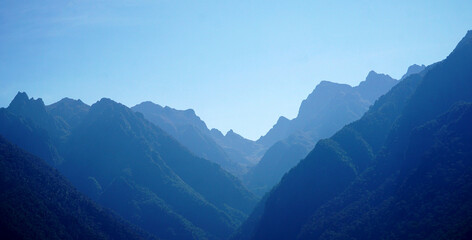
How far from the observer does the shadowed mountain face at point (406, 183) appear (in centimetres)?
11769

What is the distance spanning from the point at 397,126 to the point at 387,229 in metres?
75.5

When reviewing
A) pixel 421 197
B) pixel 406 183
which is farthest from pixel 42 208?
pixel 421 197

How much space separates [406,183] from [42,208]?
156689mm

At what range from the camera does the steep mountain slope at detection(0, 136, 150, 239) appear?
13700 centimetres

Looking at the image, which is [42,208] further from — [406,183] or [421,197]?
[421,197]

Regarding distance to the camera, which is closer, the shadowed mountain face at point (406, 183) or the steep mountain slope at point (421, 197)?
the steep mountain slope at point (421, 197)

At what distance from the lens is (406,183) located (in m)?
142

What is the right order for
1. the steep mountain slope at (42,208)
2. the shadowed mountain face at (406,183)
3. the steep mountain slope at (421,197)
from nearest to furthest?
1. the steep mountain slope at (421,197)
2. the shadowed mountain face at (406,183)
3. the steep mountain slope at (42,208)

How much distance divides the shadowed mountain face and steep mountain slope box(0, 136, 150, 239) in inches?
3384

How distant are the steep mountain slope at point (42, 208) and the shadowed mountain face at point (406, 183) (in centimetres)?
8597

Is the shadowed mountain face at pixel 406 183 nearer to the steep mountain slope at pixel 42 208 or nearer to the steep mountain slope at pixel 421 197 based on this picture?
the steep mountain slope at pixel 421 197

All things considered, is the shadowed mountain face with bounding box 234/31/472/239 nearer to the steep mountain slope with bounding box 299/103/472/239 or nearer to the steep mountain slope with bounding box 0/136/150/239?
the steep mountain slope with bounding box 299/103/472/239

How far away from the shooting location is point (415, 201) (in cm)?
12862

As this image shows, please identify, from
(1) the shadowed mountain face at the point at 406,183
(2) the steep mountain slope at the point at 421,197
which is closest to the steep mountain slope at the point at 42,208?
(1) the shadowed mountain face at the point at 406,183
